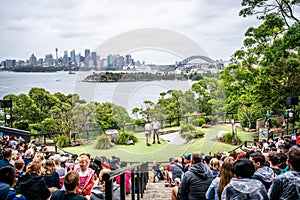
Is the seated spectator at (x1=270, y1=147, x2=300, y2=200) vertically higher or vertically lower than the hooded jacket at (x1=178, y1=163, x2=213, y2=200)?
higher

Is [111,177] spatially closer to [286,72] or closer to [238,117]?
[286,72]

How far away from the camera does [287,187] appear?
2.82 m

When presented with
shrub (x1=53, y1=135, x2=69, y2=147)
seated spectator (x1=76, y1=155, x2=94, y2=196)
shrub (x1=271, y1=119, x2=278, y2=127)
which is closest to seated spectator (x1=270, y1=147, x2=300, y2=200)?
seated spectator (x1=76, y1=155, x2=94, y2=196)

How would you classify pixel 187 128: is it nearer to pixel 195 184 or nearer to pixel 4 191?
pixel 195 184

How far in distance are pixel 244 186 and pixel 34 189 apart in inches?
87.9

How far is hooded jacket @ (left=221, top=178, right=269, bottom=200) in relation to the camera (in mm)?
2678

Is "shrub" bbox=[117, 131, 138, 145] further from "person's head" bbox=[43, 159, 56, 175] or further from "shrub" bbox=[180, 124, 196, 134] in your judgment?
"person's head" bbox=[43, 159, 56, 175]

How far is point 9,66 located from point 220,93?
23549 millimetres

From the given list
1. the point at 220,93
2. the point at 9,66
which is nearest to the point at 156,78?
the point at 220,93

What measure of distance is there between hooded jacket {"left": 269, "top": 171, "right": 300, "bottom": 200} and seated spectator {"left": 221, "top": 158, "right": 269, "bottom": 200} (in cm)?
18

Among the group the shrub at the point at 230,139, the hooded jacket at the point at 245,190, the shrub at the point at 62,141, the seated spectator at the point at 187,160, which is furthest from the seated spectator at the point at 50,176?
the shrub at the point at 230,139

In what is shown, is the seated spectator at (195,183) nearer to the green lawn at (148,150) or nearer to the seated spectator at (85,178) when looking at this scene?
the seated spectator at (85,178)

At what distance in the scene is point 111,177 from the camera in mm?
2646

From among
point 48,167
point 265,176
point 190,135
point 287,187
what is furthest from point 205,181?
point 190,135
